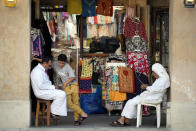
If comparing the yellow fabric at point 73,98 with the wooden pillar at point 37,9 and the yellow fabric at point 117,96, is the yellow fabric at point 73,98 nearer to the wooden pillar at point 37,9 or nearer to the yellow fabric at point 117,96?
the yellow fabric at point 117,96

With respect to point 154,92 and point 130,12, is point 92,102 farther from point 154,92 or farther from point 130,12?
point 154,92

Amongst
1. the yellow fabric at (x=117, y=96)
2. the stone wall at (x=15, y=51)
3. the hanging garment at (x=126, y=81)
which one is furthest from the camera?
the yellow fabric at (x=117, y=96)

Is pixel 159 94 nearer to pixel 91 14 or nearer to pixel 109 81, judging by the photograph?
pixel 109 81

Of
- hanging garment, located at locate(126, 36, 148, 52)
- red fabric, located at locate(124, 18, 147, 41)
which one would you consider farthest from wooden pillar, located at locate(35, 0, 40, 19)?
hanging garment, located at locate(126, 36, 148, 52)

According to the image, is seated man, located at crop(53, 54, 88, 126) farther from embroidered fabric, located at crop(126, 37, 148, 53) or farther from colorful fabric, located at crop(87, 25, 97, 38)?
colorful fabric, located at crop(87, 25, 97, 38)

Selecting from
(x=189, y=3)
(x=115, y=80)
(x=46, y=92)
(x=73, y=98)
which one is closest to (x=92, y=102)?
(x=115, y=80)

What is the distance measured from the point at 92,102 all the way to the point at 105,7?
2.51 m

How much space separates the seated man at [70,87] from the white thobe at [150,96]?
3.15 ft

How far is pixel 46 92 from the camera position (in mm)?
9469

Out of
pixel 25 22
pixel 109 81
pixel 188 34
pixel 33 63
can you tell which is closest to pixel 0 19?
pixel 25 22

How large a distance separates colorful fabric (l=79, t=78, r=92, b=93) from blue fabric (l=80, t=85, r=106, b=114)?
0.59ft

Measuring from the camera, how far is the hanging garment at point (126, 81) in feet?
34.4

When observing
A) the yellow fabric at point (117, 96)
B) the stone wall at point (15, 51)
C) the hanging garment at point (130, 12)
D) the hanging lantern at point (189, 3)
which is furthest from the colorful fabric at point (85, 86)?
the hanging lantern at point (189, 3)

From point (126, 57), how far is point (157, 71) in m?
1.76
